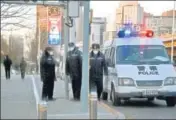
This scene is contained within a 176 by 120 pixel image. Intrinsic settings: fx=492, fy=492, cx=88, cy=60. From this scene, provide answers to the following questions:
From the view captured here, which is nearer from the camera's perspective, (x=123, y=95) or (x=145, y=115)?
(x=145, y=115)

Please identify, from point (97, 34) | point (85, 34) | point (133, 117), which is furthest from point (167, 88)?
point (97, 34)

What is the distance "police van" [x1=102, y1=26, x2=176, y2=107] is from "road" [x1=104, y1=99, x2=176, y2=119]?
0.33 meters

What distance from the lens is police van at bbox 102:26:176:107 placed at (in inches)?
572

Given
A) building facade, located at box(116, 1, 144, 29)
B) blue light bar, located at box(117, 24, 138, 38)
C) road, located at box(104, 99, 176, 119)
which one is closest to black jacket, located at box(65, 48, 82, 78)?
blue light bar, located at box(117, 24, 138, 38)

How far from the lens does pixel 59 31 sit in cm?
2131

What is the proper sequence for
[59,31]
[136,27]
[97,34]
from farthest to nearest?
[97,34] < [59,31] < [136,27]

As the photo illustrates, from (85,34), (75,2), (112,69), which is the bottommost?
(112,69)

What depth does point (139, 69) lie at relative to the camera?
14.7 metres

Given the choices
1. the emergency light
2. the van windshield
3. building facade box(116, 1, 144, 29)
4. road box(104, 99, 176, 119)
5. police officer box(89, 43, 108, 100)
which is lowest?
road box(104, 99, 176, 119)

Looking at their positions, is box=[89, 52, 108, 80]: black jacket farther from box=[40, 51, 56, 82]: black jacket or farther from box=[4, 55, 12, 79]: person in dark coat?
box=[4, 55, 12, 79]: person in dark coat

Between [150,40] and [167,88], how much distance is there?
207 centimetres

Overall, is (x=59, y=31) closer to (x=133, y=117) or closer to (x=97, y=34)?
(x=133, y=117)

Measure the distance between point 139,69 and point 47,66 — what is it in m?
2.86

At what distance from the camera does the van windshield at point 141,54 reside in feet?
50.1
